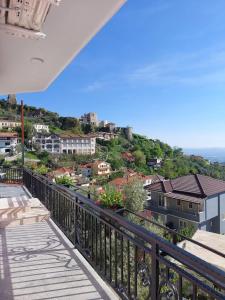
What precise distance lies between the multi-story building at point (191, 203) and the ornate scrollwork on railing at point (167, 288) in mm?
23508

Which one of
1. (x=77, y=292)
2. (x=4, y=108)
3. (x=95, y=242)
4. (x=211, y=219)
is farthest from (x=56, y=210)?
(x=4, y=108)

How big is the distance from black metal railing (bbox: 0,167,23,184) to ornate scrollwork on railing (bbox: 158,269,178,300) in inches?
317

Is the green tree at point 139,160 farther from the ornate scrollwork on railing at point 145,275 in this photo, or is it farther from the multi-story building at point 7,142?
the ornate scrollwork on railing at point 145,275

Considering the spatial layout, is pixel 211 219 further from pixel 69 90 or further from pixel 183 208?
pixel 69 90

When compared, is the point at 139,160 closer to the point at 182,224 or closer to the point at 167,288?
the point at 182,224

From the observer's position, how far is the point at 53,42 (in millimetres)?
2680

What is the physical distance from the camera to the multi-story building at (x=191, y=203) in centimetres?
2412

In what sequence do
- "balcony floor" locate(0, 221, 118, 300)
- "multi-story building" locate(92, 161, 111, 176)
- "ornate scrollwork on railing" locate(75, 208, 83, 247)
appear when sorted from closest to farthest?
1. "balcony floor" locate(0, 221, 118, 300)
2. "ornate scrollwork on railing" locate(75, 208, 83, 247)
3. "multi-story building" locate(92, 161, 111, 176)

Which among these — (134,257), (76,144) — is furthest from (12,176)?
(76,144)

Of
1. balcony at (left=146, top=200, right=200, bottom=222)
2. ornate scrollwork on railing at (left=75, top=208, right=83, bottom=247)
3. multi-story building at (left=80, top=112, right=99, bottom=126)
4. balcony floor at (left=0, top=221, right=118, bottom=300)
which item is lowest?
balcony at (left=146, top=200, right=200, bottom=222)

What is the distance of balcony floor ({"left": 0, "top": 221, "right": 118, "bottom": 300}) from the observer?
2312 mm

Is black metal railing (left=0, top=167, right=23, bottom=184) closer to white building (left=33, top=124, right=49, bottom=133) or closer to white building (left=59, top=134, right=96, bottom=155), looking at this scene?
white building (left=59, top=134, right=96, bottom=155)

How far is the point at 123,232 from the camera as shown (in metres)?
2.07

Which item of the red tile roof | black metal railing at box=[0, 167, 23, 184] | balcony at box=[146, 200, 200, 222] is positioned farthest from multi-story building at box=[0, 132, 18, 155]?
black metal railing at box=[0, 167, 23, 184]
